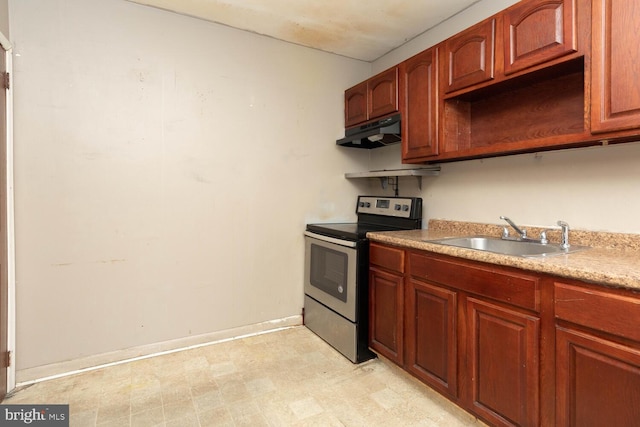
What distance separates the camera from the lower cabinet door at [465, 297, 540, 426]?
4.39ft

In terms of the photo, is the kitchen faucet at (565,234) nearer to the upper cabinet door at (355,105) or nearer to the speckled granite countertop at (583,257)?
the speckled granite countertop at (583,257)

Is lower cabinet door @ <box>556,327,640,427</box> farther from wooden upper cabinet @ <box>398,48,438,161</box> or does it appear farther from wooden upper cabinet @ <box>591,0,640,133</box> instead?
wooden upper cabinet @ <box>398,48,438,161</box>

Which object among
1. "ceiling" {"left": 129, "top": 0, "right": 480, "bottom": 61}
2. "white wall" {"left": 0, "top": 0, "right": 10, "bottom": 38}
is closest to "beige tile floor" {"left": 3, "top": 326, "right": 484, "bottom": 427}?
"white wall" {"left": 0, "top": 0, "right": 10, "bottom": 38}

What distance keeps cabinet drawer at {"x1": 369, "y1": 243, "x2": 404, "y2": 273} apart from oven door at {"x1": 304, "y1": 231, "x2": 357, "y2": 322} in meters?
0.13

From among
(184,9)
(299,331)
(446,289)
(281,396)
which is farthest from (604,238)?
(184,9)

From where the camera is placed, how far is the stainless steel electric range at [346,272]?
2270 mm

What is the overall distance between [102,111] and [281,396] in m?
2.18

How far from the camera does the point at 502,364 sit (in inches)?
57.1

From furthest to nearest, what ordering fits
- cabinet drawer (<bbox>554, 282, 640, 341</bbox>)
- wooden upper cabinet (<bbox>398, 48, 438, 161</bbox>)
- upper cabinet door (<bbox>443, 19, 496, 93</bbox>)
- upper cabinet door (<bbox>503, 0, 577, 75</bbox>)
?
wooden upper cabinet (<bbox>398, 48, 438, 161</bbox>) → upper cabinet door (<bbox>443, 19, 496, 93</bbox>) → upper cabinet door (<bbox>503, 0, 577, 75</bbox>) → cabinet drawer (<bbox>554, 282, 640, 341</bbox>)

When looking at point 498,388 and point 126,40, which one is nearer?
point 498,388

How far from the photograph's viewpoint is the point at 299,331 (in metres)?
2.82

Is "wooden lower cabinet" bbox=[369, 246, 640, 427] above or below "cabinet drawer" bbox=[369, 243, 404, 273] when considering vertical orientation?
below

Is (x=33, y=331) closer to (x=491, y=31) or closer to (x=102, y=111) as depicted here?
(x=102, y=111)

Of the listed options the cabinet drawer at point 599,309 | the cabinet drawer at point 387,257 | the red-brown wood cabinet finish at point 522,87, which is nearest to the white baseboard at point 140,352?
the cabinet drawer at point 387,257
